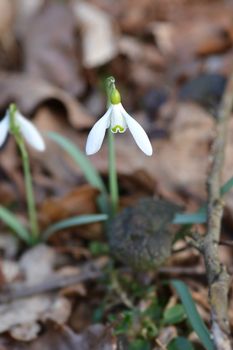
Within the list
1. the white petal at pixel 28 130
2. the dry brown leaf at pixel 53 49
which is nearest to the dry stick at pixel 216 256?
the white petal at pixel 28 130

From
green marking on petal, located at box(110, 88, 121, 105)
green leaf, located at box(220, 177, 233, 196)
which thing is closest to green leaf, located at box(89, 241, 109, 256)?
green leaf, located at box(220, 177, 233, 196)

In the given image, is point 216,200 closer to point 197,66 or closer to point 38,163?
point 38,163

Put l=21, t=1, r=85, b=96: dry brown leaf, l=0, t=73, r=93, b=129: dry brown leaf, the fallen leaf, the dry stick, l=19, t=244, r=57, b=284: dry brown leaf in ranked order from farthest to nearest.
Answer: the fallen leaf
l=21, t=1, r=85, b=96: dry brown leaf
l=0, t=73, r=93, b=129: dry brown leaf
l=19, t=244, r=57, b=284: dry brown leaf
the dry stick

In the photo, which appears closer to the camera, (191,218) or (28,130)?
(191,218)

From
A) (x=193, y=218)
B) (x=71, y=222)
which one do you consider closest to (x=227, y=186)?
(x=193, y=218)

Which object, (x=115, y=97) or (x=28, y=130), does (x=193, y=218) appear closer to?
(x=115, y=97)

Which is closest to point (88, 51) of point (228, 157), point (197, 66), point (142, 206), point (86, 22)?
point (86, 22)

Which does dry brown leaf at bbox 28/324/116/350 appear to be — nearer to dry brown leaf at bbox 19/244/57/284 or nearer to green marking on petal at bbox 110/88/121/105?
dry brown leaf at bbox 19/244/57/284
